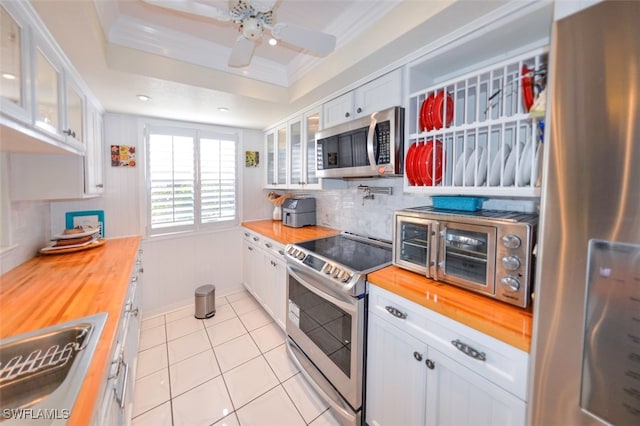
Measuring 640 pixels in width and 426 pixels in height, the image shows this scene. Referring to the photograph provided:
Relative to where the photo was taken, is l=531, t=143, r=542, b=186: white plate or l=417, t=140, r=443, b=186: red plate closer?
l=531, t=143, r=542, b=186: white plate

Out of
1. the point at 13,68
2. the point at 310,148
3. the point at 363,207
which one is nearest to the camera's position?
the point at 13,68

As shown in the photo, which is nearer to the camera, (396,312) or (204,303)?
(396,312)

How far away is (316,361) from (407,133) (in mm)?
1688

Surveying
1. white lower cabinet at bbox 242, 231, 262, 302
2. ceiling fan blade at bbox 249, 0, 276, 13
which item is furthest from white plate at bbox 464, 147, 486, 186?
white lower cabinet at bbox 242, 231, 262, 302

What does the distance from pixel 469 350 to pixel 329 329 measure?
89 cm

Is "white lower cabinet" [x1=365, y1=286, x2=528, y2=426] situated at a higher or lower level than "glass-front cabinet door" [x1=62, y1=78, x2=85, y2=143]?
lower

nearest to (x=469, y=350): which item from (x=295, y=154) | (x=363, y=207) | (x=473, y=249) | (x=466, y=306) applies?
(x=466, y=306)

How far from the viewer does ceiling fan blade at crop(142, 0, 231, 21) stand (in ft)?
3.16

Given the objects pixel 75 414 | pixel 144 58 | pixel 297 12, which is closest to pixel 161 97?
pixel 144 58

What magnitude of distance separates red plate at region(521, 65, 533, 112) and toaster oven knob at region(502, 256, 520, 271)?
62 centimetres

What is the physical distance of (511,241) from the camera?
104 centimetres

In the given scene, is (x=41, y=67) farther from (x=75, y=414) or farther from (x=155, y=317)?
(x=155, y=317)

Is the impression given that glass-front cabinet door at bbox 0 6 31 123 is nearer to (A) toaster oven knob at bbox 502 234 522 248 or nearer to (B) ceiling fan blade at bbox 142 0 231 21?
(B) ceiling fan blade at bbox 142 0 231 21

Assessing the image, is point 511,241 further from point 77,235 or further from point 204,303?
point 77,235
